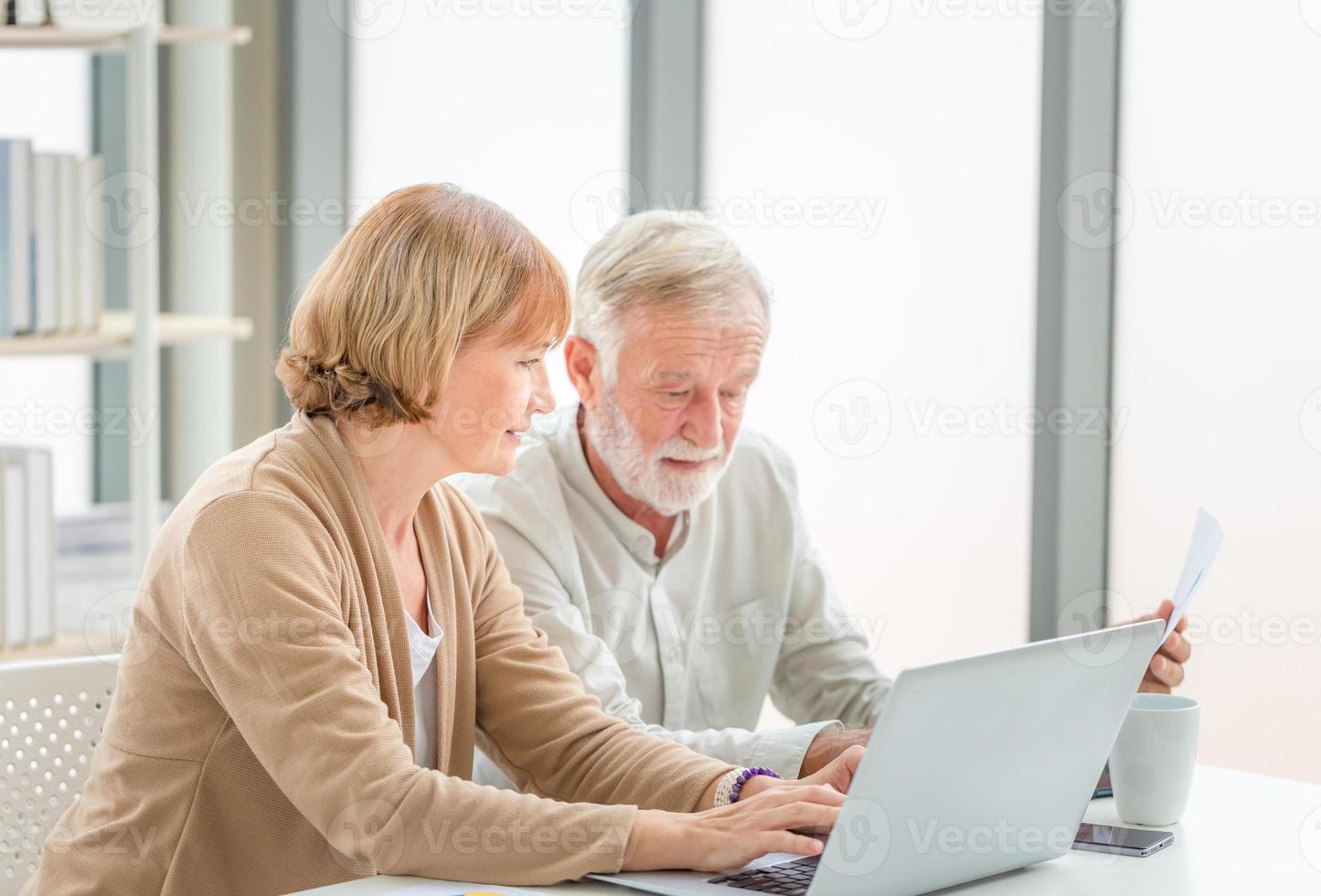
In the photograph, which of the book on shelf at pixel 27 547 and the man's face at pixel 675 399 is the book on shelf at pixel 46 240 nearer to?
the book on shelf at pixel 27 547

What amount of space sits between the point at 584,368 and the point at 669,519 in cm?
24

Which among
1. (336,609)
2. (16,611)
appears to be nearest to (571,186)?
(16,611)

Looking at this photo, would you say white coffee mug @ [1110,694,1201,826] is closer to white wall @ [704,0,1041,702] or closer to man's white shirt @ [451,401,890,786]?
man's white shirt @ [451,401,890,786]

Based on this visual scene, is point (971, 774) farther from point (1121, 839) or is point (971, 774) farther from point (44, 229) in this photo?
point (44, 229)

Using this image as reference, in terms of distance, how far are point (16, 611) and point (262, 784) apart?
1.37 meters

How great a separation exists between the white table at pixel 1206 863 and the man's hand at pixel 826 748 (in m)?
0.26

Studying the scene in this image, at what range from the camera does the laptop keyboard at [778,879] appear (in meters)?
1.19

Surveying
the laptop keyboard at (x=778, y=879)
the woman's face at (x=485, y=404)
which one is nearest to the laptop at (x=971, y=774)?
the laptop keyboard at (x=778, y=879)

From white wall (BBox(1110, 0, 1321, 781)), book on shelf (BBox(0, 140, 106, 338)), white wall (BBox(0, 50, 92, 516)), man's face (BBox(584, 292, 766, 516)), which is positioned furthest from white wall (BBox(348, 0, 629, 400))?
man's face (BBox(584, 292, 766, 516))

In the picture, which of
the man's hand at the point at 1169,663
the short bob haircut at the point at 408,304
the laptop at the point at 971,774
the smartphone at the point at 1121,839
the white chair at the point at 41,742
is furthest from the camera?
the man's hand at the point at 1169,663

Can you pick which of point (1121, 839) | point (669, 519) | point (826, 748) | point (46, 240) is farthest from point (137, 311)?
point (1121, 839)

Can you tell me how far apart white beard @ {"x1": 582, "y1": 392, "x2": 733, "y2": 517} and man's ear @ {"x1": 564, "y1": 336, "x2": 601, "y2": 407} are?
1.0 inches

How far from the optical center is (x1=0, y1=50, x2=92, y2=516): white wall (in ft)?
11.2

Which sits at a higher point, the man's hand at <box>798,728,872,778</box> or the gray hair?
the gray hair
